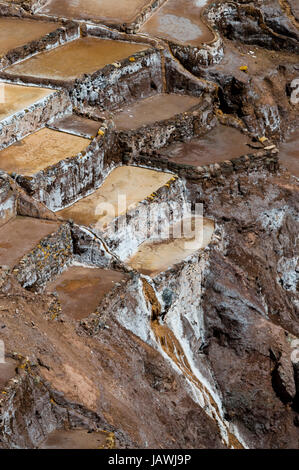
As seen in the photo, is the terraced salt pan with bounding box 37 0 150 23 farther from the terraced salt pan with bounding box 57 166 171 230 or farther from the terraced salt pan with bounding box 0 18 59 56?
the terraced salt pan with bounding box 57 166 171 230

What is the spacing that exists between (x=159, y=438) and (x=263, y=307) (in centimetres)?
768

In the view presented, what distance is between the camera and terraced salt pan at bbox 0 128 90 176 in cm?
2593

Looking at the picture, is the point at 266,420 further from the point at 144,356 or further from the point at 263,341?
the point at 144,356

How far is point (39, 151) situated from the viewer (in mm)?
26859

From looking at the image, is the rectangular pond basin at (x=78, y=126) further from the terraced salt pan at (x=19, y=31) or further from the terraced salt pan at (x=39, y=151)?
the terraced salt pan at (x=19, y=31)

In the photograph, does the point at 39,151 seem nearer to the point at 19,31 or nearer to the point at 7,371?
the point at 19,31

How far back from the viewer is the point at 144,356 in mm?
22891

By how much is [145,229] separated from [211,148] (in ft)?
16.8

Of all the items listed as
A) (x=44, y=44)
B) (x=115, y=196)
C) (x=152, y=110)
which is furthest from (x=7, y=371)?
(x=44, y=44)

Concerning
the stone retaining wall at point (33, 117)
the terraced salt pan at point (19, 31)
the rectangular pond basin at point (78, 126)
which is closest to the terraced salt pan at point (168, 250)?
the rectangular pond basin at point (78, 126)

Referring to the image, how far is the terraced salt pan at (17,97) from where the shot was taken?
27656mm

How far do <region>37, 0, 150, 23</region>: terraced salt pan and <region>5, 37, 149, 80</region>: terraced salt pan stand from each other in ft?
4.99

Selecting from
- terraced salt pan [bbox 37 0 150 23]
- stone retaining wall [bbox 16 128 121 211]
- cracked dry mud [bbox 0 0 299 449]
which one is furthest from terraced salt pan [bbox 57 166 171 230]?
terraced salt pan [bbox 37 0 150 23]

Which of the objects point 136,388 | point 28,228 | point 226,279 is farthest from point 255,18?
point 136,388
